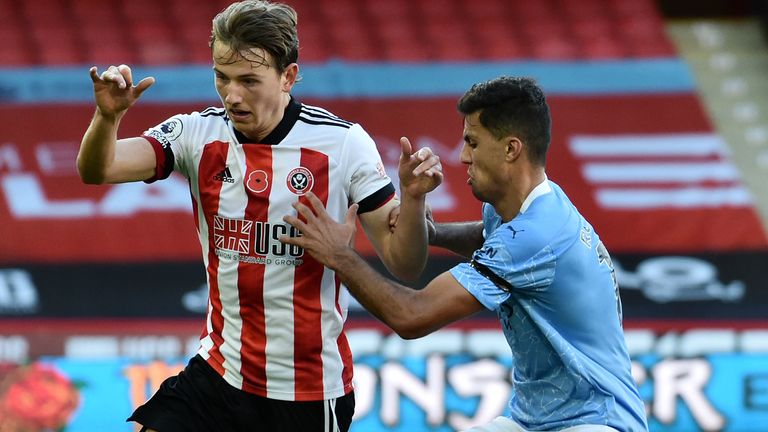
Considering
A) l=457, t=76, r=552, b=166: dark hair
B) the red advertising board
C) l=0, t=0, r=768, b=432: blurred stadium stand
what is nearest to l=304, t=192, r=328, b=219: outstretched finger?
l=457, t=76, r=552, b=166: dark hair

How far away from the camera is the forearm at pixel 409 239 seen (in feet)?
12.5

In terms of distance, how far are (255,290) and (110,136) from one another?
0.68 m

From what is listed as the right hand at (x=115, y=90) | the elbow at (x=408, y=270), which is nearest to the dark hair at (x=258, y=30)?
the right hand at (x=115, y=90)

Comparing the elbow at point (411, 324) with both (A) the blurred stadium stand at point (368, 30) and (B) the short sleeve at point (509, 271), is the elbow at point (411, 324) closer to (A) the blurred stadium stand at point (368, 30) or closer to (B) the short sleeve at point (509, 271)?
(B) the short sleeve at point (509, 271)

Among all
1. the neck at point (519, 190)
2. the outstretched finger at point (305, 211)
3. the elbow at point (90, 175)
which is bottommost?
the outstretched finger at point (305, 211)

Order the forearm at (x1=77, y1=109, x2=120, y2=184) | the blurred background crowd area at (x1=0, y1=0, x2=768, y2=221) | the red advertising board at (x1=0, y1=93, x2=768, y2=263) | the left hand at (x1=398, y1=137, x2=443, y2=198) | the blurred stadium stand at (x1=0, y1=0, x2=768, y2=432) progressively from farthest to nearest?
the blurred background crowd area at (x1=0, y1=0, x2=768, y2=221) → the red advertising board at (x1=0, y1=93, x2=768, y2=263) → the blurred stadium stand at (x1=0, y1=0, x2=768, y2=432) → the left hand at (x1=398, y1=137, x2=443, y2=198) → the forearm at (x1=77, y1=109, x2=120, y2=184)

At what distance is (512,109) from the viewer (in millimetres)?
3775

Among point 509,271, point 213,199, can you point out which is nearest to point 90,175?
point 213,199

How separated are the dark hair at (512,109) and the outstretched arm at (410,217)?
219 millimetres

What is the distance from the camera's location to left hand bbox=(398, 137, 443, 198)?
3768 mm

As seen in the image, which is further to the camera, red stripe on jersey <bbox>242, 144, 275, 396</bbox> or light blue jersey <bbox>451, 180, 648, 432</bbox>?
red stripe on jersey <bbox>242, 144, 275, 396</bbox>

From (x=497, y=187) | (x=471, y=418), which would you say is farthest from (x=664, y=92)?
(x=497, y=187)

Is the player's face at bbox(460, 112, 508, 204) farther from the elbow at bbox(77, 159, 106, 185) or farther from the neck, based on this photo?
the elbow at bbox(77, 159, 106, 185)

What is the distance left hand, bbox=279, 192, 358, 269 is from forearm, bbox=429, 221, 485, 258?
0.71m
